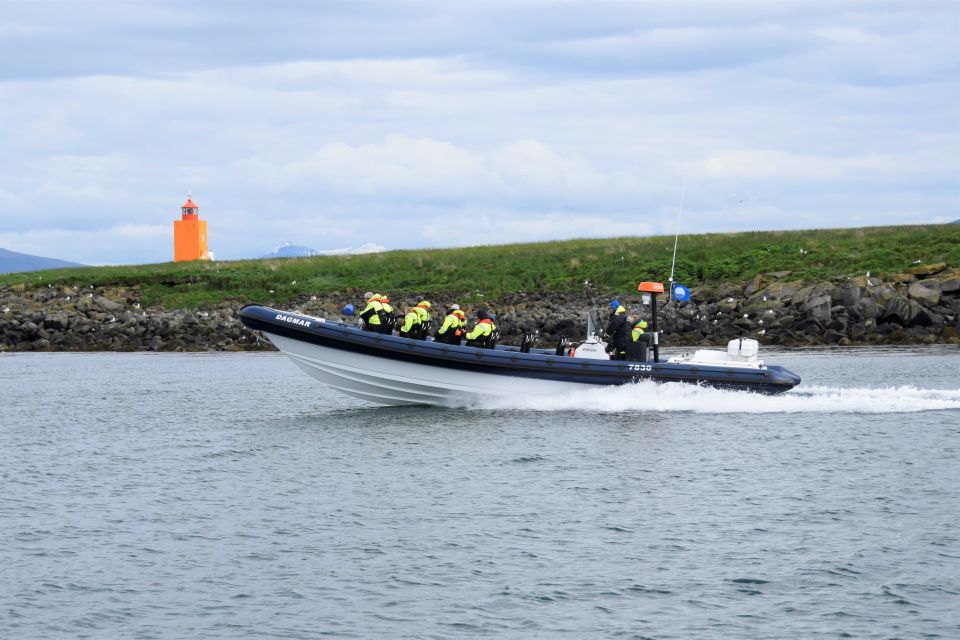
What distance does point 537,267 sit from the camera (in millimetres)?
51219

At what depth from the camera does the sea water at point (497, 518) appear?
10.4 m

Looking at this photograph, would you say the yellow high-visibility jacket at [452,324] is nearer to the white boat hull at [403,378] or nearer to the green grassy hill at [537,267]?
the white boat hull at [403,378]

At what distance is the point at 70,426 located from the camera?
2161 cm

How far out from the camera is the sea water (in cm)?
1036

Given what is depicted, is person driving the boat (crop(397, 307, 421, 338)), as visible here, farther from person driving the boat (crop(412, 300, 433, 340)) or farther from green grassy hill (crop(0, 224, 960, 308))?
green grassy hill (crop(0, 224, 960, 308))

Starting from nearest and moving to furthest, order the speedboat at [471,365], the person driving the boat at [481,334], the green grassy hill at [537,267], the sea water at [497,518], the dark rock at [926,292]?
the sea water at [497,518], the speedboat at [471,365], the person driving the boat at [481,334], the dark rock at [926,292], the green grassy hill at [537,267]

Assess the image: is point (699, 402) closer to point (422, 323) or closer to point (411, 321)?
point (422, 323)

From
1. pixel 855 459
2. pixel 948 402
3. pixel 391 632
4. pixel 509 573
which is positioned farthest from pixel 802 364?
pixel 391 632

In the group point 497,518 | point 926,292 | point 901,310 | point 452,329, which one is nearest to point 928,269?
point 926,292

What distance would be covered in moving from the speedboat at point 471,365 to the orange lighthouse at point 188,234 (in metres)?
48.1

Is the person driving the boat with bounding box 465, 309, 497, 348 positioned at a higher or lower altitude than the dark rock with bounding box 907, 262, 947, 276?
lower

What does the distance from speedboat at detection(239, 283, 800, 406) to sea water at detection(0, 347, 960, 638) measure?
35 cm

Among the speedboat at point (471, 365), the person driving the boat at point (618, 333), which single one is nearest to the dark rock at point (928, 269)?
the speedboat at point (471, 365)

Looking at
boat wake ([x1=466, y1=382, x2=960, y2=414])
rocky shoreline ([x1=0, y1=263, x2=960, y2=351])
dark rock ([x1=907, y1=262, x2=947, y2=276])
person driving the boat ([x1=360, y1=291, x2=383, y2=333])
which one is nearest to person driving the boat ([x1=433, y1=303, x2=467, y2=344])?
person driving the boat ([x1=360, y1=291, x2=383, y2=333])
